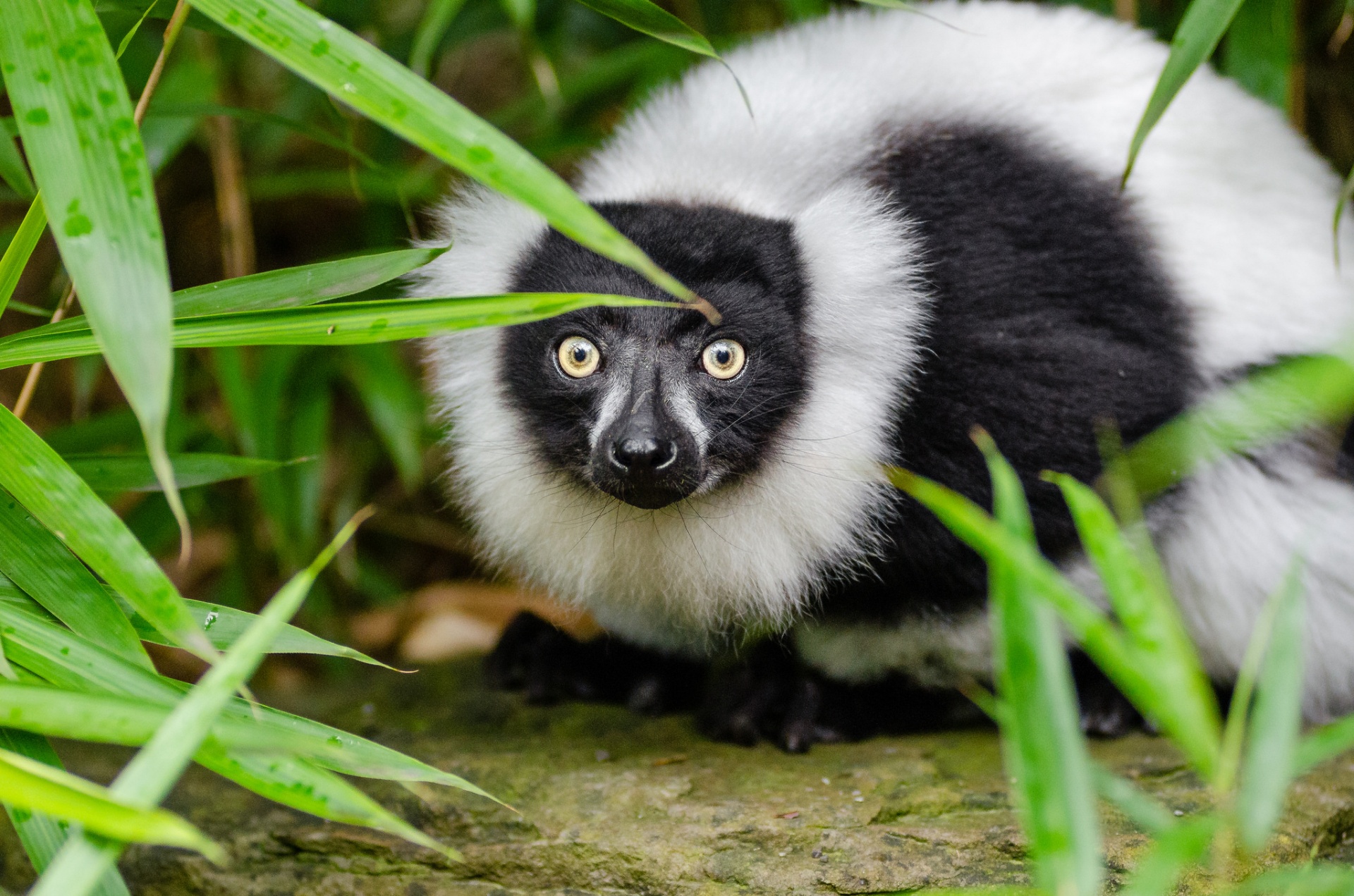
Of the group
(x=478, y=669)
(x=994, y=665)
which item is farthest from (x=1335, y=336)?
(x=478, y=669)

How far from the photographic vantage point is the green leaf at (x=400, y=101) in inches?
59.2

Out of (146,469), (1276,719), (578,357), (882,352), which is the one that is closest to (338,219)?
(146,469)

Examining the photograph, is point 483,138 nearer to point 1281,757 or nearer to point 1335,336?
point 1281,757

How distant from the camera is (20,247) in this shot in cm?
177

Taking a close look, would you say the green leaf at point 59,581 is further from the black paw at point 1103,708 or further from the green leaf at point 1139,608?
the black paw at point 1103,708

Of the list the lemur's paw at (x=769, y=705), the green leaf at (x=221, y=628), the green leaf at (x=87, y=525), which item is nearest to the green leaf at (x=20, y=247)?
the green leaf at (x=87, y=525)

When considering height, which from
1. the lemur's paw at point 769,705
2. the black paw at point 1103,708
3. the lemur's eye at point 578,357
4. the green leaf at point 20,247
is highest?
the green leaf at point 20,247

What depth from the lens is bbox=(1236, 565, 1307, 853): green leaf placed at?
114cm

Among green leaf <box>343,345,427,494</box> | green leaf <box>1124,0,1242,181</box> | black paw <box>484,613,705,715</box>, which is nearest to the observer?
green leaf <box>1124,0,1242,181</box>

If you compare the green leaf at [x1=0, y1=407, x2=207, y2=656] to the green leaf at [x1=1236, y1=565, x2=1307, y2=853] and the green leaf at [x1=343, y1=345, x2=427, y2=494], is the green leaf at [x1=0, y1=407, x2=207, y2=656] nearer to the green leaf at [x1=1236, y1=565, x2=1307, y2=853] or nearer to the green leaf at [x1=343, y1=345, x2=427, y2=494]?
the green leaf at [x1=1236, y1=565, x2=1307, y2=853]

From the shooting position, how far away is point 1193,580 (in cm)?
257

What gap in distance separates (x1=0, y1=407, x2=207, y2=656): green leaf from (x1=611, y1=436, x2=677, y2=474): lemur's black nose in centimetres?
71

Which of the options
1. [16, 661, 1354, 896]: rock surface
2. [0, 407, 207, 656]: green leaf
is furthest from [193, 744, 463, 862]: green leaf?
[16, 661, 1354, 896]: rock surface

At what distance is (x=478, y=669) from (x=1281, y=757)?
2454 mm
